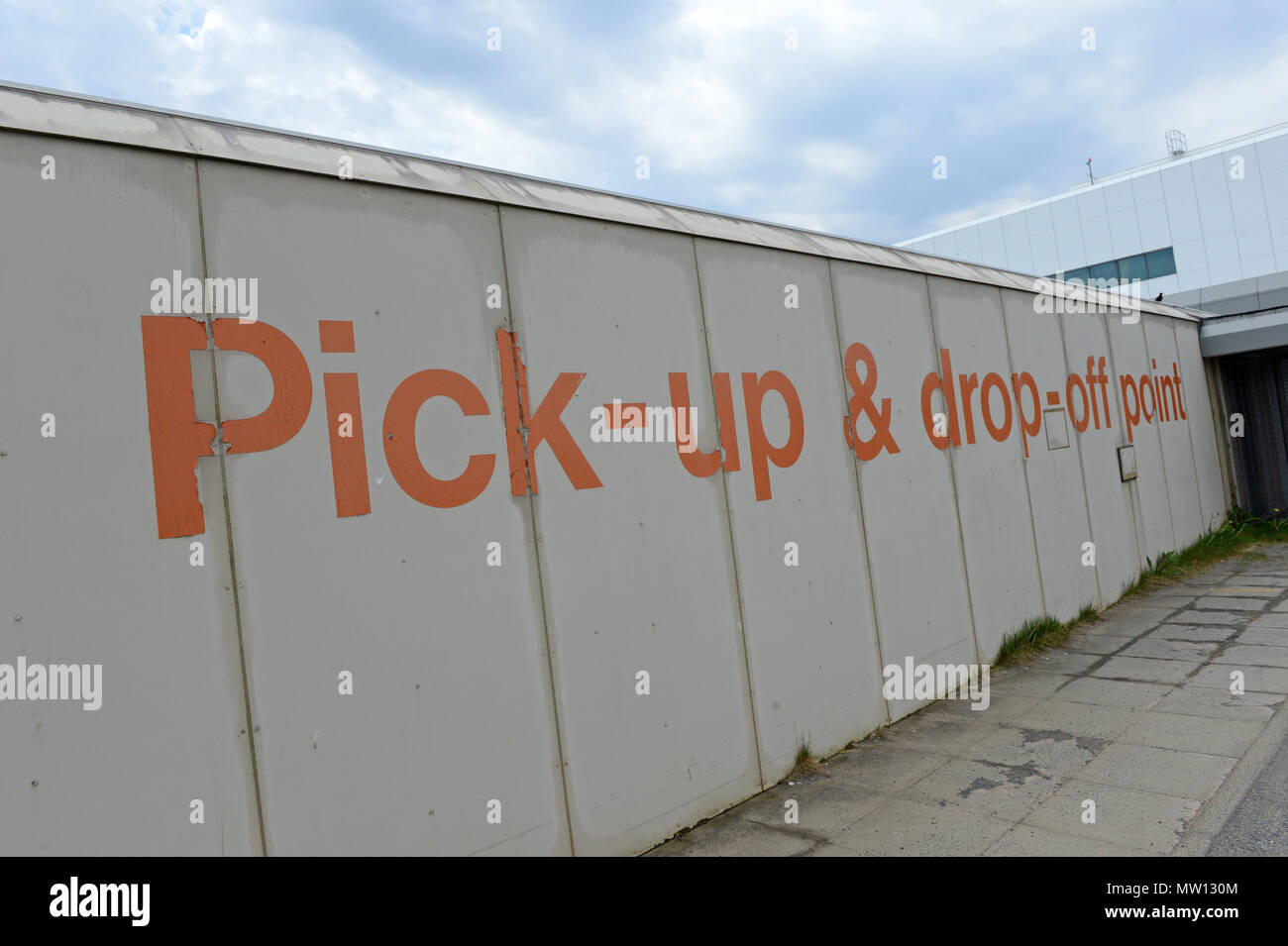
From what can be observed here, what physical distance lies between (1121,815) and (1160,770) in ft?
2.17

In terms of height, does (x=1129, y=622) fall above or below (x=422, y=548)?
below

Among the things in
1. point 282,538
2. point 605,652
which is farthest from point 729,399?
point 282,538

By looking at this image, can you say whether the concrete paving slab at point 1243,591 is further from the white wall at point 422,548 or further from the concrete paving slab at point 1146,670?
the white wall at point 422,548

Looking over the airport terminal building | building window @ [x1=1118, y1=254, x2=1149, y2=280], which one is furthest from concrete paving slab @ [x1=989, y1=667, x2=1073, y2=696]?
building window @ [x1=1118, y1=254, x2=1149, y2=280]

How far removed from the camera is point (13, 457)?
2277 millimetres

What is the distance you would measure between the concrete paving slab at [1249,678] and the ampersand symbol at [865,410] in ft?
8.39

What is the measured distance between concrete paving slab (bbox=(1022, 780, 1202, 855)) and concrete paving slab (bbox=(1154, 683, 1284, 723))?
54.4 inches

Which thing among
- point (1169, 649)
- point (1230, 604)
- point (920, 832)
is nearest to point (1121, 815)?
point (920, 832)

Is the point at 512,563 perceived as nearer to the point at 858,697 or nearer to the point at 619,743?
the point at 619,743

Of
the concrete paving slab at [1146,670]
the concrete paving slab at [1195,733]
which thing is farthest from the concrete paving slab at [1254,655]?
the concrete paving slab at [1195,733]

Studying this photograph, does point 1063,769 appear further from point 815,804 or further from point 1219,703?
point 1219,703

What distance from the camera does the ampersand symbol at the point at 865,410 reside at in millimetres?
5117

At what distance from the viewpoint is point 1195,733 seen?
4.52m

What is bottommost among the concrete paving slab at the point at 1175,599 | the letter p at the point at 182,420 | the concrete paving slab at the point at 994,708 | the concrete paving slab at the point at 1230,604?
the concrete paving slab at the point at 994,708
